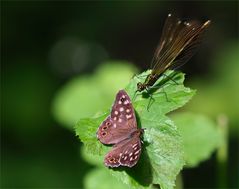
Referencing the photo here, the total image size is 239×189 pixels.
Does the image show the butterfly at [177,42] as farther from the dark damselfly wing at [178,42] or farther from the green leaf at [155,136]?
the green leaf at [155,136]

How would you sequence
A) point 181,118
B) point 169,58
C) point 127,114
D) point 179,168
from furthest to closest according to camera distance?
point 181,118, point 169,58, point 127,114, point 179,168

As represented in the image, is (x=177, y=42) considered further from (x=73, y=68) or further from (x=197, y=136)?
(x=73, y=68)

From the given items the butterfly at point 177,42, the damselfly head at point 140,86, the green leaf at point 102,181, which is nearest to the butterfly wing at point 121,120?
the damselfly head at point 140,86

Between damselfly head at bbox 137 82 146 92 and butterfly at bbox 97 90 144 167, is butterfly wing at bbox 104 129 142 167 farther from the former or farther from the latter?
damselfly head at bbox 137 82 146 92

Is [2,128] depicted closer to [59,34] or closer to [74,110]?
[59,34]

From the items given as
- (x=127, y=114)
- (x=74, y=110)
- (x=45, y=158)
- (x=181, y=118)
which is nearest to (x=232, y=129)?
(x=45, y=158)

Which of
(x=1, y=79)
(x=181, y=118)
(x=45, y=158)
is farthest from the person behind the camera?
(x=1, y=79)
